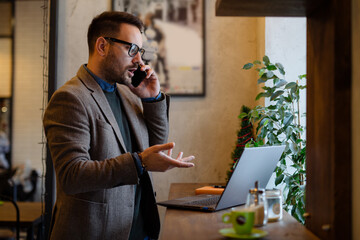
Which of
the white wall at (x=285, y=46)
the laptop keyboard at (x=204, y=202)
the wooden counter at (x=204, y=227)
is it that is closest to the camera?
the wooden counter at (x=204, y=227)

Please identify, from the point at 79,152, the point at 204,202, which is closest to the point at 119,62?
the point at 79,152

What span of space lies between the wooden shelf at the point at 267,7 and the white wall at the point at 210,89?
1598mm

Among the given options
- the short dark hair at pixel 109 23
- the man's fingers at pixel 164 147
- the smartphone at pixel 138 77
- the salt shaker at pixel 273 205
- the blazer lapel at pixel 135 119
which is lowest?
the salt shaker at pixel 273 205

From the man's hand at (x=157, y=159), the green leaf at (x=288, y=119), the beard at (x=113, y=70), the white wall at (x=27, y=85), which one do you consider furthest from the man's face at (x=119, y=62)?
the white wall at (x=27, y=85)

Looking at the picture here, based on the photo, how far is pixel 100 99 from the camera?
1890mm

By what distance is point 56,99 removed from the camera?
5.74 feet

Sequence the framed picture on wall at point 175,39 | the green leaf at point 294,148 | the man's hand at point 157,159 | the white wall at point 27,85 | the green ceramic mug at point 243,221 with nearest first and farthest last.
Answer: the green ceramic mug at point 243,221 < the man's hand at point 157,159 < the green leaf at point 294,148 < the framed picture on wall at point 175,39 < the white wall at point 27,85

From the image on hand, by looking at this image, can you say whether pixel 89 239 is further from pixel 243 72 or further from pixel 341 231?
pixel 243 72

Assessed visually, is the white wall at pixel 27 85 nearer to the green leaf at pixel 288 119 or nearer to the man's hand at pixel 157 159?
the green leaf at pixel 288 119

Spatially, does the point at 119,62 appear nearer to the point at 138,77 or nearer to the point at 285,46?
the point at 138,77

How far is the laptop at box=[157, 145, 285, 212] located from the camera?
1465mm

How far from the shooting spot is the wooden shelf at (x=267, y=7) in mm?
1327

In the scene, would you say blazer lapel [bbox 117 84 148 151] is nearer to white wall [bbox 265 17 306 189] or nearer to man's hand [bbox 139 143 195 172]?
man's hand [bbox 139 143 195 172]

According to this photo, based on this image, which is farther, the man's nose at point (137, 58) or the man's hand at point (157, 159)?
the man's nose at point (137, 58)
